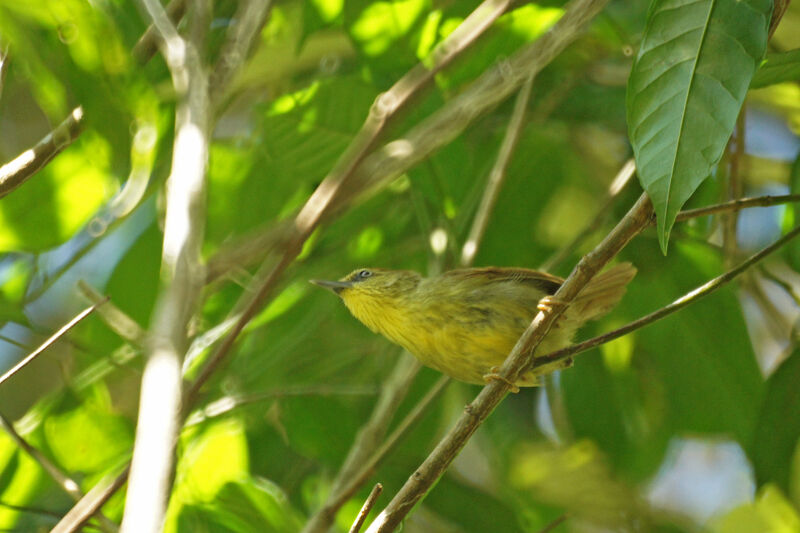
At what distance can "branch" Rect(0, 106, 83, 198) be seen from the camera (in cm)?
160

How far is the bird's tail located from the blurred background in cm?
25

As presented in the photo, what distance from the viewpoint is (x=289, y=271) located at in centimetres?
297

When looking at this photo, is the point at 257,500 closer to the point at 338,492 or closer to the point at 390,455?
the point at 338,492

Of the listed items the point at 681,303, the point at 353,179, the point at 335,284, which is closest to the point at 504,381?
the point at 681,303

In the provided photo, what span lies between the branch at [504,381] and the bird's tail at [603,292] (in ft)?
2.51

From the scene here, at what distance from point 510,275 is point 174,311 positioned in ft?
5.26

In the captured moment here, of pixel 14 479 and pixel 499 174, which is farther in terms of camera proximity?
pixel 499 174

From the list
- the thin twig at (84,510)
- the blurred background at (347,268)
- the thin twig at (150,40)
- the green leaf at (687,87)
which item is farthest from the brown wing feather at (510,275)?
the thin twig at (84,510)

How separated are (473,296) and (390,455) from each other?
1.91 feet

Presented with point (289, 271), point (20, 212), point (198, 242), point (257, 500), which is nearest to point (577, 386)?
point (289, 271)

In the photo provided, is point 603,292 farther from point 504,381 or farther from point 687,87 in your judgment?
point 687,87

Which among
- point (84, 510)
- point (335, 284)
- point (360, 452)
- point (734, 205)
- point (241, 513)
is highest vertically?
point (335, 284)

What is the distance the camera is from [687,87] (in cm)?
162

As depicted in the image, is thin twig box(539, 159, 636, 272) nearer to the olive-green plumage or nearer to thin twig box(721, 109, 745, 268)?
the olive-green plumage
